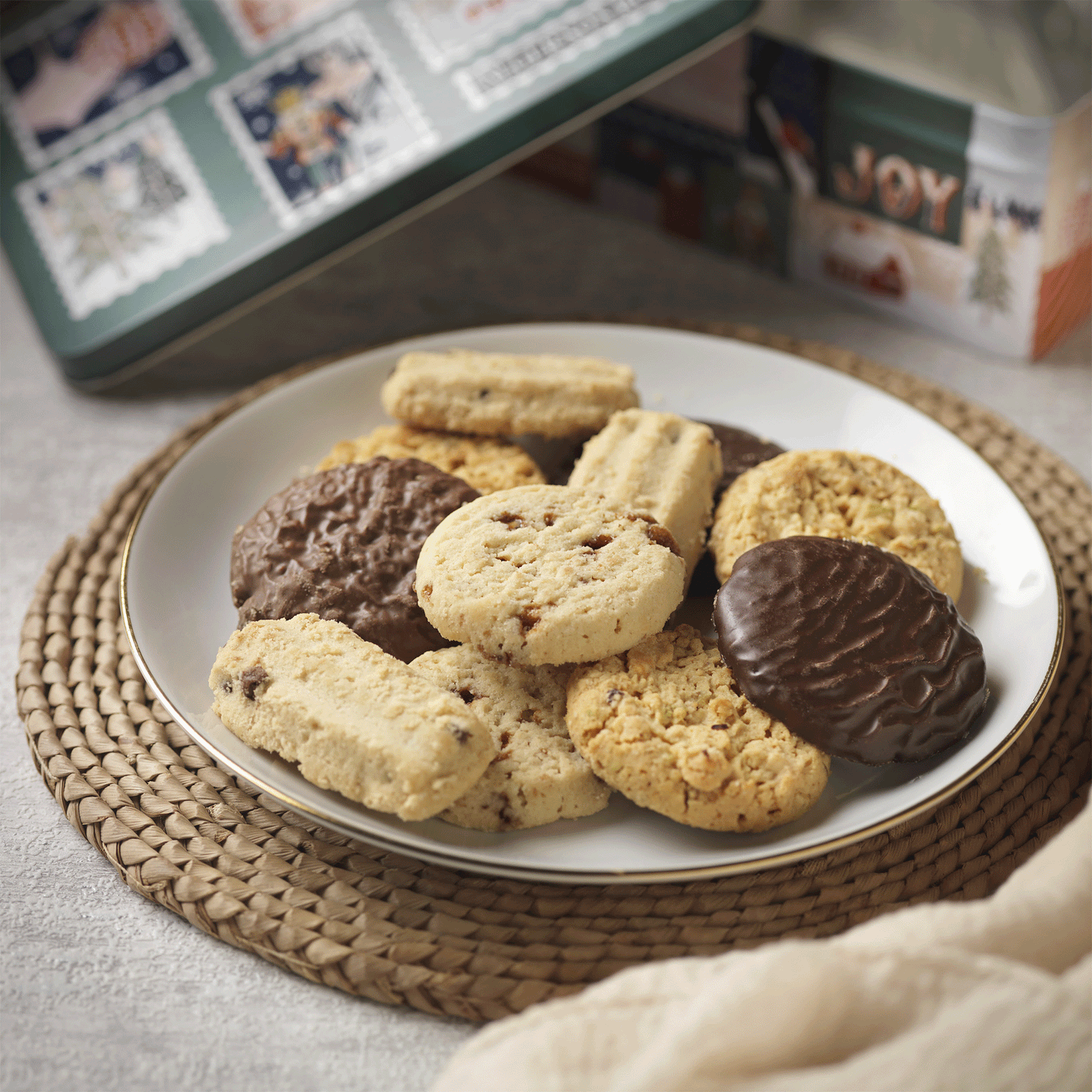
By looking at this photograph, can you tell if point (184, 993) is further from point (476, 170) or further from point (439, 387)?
point (476, 170)

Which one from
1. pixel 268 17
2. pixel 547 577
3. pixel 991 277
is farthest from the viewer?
pixel 268 17

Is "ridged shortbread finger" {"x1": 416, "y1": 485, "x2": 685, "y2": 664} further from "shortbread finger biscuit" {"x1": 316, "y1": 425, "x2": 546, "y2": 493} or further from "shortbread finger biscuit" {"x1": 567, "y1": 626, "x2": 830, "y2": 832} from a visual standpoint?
"shortbread finger biscuit" {"x1": 316, "y1": 425, "x2": 546, "y2": 493}

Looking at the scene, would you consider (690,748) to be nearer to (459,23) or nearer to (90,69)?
(459,23)

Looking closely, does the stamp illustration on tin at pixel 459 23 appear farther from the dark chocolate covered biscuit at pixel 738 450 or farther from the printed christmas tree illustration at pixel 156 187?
the dark chocolate covered biscuit at pixel 738 450

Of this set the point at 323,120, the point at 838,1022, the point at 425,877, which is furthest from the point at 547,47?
the point at 838,1022

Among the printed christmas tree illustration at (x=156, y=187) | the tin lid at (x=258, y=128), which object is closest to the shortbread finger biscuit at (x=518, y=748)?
the tin lid at (x=258, y=128)

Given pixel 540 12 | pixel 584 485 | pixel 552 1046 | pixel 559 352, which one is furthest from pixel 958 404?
pixel 552 1046
